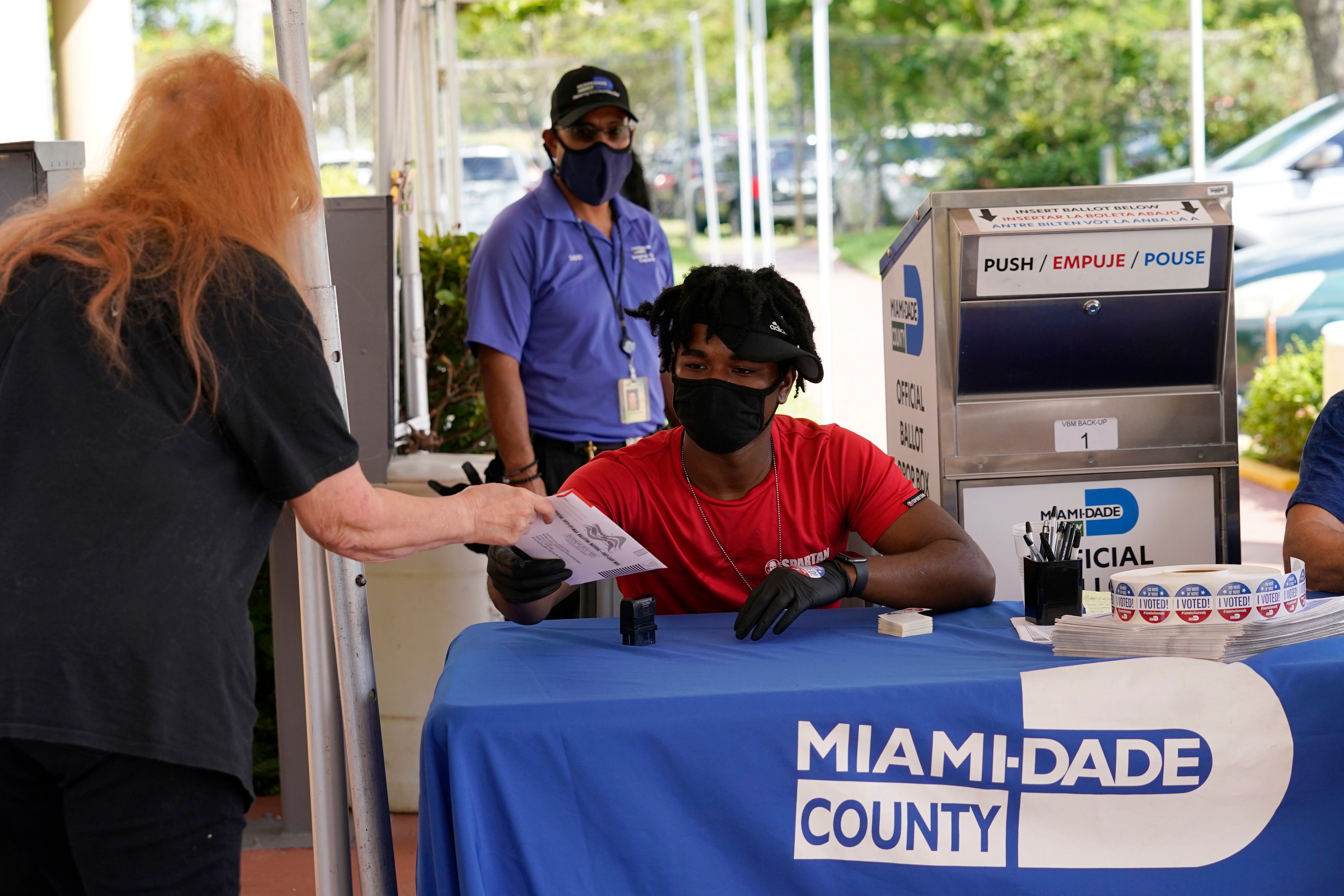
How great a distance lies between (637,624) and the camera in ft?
7.47

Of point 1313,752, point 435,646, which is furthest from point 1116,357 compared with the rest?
point 435,646

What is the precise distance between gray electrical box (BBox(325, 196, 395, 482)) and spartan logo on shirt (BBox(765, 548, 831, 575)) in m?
1.58

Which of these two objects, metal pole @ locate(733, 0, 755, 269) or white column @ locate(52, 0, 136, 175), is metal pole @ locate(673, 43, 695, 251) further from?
white column @ locate(52, 0, 136, 175)

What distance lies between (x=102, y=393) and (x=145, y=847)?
0.56 m

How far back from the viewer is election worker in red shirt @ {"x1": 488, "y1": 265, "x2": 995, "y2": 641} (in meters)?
2.57

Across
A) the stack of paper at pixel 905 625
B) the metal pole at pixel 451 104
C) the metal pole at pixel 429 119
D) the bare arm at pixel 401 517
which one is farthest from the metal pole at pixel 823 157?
the bare arm at pixel 401 517

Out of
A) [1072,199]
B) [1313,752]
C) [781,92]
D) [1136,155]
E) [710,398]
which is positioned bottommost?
[1313,752]

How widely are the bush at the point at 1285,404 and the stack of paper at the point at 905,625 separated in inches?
237

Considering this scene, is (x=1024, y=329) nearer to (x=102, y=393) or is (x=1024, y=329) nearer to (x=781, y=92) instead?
(x=102, y=393)

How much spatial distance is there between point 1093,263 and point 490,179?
15.4 m

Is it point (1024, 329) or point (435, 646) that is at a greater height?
point (1024, 329)

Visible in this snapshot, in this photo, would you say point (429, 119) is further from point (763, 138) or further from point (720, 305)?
point (720, 305)

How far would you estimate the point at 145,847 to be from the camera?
5.36ft

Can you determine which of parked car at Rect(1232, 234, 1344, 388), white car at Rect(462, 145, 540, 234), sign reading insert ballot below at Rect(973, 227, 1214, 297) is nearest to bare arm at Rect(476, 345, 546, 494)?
sign reading insert ballot below at Rect(973, 227, 1214, 297)
